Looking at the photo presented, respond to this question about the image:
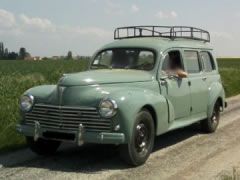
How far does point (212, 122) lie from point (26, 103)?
4.50 m

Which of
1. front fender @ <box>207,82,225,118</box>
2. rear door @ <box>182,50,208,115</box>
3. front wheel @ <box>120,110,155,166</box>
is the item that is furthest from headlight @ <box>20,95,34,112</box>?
front fender @ <box>207,82,225,118</box>

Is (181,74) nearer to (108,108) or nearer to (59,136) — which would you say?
(108,108)

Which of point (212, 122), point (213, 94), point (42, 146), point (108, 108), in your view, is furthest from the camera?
point (212, 122)

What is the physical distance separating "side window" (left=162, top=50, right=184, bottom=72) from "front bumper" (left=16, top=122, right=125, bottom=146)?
221 cm

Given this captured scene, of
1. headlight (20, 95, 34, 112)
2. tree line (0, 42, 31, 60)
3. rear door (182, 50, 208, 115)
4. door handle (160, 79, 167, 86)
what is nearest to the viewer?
headlight (20, 95, 34, 112)

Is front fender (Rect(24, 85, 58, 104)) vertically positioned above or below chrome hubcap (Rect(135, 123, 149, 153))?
above

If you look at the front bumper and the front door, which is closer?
the front bumper

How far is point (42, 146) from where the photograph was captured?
27.0 feet

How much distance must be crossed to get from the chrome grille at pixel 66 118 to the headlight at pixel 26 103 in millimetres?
74

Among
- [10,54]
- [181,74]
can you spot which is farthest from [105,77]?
[10,54]

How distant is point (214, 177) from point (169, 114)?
1.86 m

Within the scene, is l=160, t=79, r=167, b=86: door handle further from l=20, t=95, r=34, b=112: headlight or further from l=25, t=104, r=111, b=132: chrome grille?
l=20, t=95, r=34, b=112: headlight

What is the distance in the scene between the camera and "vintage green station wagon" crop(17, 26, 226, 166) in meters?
7.26

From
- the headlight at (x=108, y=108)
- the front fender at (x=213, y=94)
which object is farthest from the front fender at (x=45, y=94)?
the front fender at (x=213, y=94)
